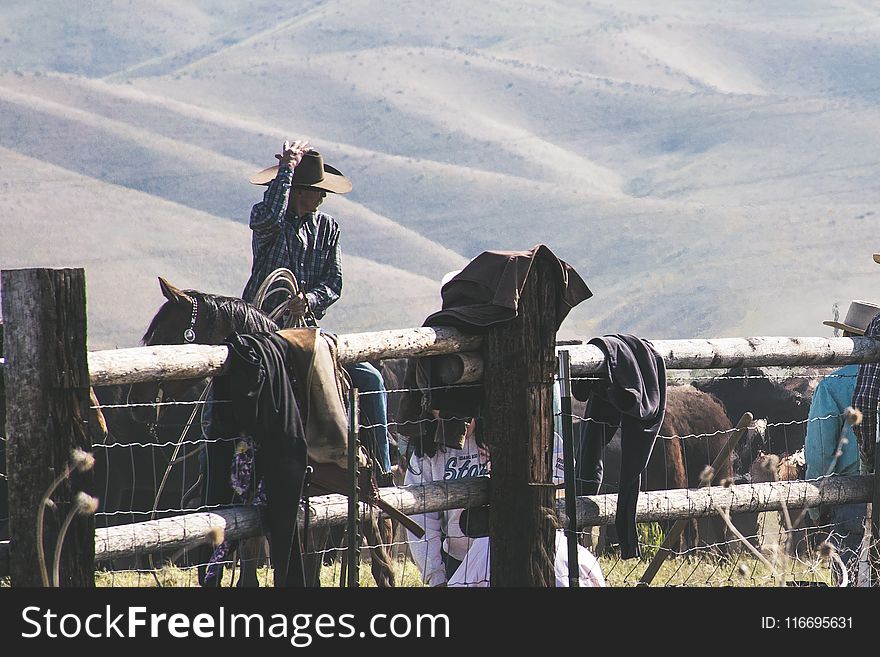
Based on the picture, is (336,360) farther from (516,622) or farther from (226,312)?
(226,312)

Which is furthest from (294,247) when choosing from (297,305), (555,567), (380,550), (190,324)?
(555,567)

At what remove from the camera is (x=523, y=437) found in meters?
4.52

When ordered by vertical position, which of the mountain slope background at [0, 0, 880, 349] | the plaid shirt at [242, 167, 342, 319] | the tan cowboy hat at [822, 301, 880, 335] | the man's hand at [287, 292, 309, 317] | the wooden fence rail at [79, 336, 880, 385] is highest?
the mountain slope background at [0, 0, 880, 349]

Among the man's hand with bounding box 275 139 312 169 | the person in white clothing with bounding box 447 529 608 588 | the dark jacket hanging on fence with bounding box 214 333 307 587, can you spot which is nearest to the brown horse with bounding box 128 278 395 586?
the person in white clothing with bounding box 447 529 608 588

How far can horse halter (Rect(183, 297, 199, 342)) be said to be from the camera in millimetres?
6352

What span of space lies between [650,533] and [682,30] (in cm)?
14931

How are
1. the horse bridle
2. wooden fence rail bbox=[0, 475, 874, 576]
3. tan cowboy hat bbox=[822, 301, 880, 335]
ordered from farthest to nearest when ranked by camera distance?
tan cowboy hat bbox=[822, 301, 880, 335] < the horse bridle < wooden fence rail bbox=[0, 475, 874, 576]

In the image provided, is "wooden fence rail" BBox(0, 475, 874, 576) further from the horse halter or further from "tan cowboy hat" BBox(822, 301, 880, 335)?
the horse halter

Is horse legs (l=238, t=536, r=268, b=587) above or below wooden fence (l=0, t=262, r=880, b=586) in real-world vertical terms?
below

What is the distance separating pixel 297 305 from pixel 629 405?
7.32ft

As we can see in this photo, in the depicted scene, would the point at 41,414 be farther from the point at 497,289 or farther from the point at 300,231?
the point at 300,231

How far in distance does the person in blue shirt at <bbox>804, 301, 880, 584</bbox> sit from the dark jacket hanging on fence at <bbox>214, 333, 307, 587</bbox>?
2.61m

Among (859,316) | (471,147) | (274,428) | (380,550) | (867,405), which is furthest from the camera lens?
(471,147)

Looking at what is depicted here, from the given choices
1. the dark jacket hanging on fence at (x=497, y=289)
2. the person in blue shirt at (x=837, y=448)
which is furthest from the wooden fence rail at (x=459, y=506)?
the dark jacket hanging on fence at (x=497, y=289)
